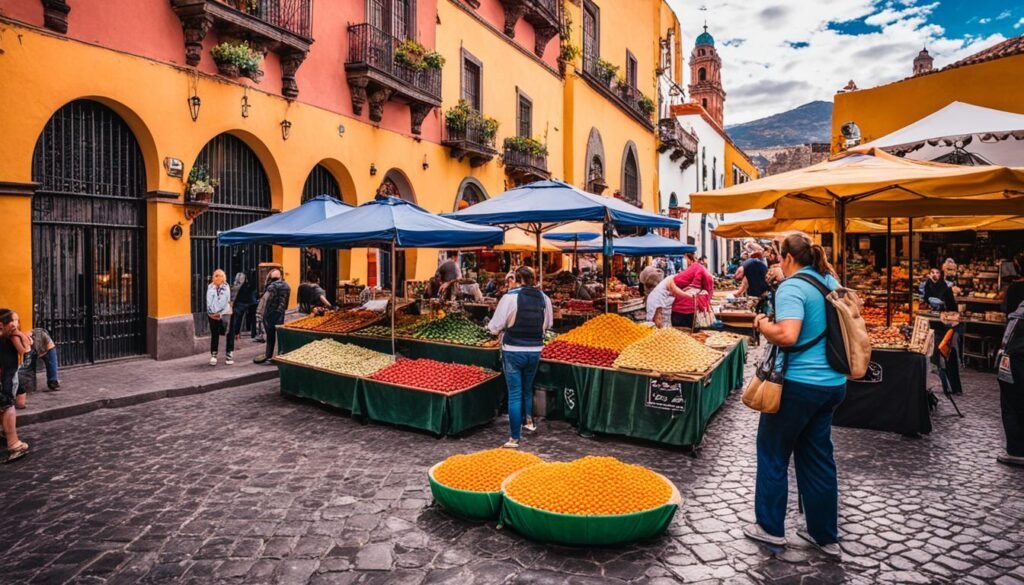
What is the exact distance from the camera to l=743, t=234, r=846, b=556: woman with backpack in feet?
12.5

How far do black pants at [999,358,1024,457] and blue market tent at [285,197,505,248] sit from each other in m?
6.04

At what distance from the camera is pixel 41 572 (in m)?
3.78

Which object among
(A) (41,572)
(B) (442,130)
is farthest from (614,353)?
(B) (442,130)

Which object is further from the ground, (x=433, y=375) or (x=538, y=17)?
(x=538, y=17)

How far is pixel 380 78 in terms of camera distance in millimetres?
14422

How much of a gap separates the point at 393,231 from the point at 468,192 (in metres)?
12.3

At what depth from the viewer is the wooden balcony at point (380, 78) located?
14281 mm

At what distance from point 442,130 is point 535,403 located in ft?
39.6

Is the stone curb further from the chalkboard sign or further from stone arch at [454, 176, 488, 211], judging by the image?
stone arch at [454, 176, 488, 211]

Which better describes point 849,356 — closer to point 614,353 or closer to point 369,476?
point 614,353

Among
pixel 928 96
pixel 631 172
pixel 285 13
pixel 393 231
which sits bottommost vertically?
pixel 393 231

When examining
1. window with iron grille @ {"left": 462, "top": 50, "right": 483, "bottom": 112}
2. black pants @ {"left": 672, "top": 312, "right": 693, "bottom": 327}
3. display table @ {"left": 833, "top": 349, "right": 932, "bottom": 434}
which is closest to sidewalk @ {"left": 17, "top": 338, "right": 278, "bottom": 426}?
black pants @ {"left": 672, "top": 312, "right": 693, "bottom": 327}

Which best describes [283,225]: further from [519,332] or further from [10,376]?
[519,332]

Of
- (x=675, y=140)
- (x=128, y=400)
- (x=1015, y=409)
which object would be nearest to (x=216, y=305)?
(x=128, y=400)
